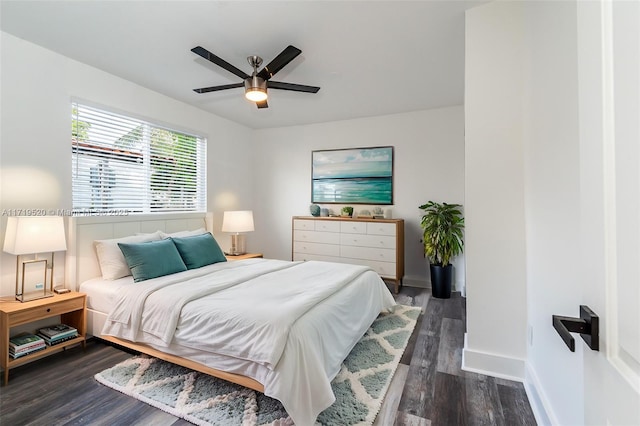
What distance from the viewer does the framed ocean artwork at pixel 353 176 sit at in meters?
4.85

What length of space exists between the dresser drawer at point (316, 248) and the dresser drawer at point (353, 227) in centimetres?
29

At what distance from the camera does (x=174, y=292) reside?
2.32 metres

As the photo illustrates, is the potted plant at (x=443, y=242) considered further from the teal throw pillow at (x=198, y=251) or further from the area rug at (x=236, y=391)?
the teal throw pillow at (x=198, y=251)

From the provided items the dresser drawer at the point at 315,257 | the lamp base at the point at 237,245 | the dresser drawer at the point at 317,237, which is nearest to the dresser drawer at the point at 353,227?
the dresser drawer at the point at 317,237

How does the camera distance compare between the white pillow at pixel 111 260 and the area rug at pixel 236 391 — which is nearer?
the area rug at pixel 236 391

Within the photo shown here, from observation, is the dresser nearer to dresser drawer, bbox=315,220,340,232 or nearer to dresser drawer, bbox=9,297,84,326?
dresser drawer, bbox=315,220,340,232

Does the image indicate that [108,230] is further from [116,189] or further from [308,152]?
[308,152]

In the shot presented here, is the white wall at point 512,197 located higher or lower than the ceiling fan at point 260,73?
lower

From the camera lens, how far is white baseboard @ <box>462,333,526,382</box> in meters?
2.14

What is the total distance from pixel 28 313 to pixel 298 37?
3061 millimetres

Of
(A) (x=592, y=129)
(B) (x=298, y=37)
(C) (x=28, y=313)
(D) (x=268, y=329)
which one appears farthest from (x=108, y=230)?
(A) (x=592, y=129)

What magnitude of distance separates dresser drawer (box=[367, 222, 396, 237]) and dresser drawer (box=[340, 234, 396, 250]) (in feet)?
0.19

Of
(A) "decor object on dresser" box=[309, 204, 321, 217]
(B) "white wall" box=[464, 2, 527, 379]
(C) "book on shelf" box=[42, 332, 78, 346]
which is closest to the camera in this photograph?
(B) "white wall" box=[464, 2, 527, 379]

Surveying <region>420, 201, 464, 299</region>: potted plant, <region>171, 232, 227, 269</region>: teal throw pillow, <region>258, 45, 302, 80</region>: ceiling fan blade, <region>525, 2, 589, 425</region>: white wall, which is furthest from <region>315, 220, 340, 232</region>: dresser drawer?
<region>525, 2, 589, 425</region>: white wall
